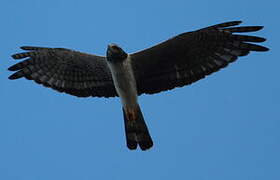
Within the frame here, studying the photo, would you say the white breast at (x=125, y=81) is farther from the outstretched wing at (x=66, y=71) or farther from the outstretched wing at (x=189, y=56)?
the outstretched wing at (x=66, y=71)

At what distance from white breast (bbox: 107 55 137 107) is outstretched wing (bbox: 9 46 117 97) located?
1.38ft

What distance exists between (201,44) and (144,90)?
137cm

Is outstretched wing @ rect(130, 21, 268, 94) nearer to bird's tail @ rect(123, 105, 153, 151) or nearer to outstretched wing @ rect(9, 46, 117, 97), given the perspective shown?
bird's tail @ rect(123, 105, 153, 151)

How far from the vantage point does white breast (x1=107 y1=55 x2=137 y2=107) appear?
10.9 m

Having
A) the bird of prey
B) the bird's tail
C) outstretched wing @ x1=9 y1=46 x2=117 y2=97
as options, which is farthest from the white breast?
outstretched wing @ x1=9 y1=46 x2=117 y2=97

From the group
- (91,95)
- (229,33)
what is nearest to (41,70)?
(91,95)

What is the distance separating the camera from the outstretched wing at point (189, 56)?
10656 mm

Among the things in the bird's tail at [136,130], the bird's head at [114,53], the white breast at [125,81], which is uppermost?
the bird's head at [114,53]

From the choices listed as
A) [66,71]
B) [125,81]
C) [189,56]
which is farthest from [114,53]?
[189,56]

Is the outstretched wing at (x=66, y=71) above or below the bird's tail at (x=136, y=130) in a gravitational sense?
above

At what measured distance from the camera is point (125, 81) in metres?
10.9

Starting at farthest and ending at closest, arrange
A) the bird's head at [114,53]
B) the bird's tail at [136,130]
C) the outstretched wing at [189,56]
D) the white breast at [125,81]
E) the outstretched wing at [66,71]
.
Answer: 1. the outstretched wing at [66,71]
2. the bird's tail at [136,130]
3. the white breast at [125,81]
4. the bird's head at [114,53]
5. the outstretched wing at [189,56]

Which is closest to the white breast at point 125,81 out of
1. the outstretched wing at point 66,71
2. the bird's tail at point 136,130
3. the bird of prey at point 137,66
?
the bird of prey at point 137,66

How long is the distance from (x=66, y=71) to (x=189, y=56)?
2351 millimetres
